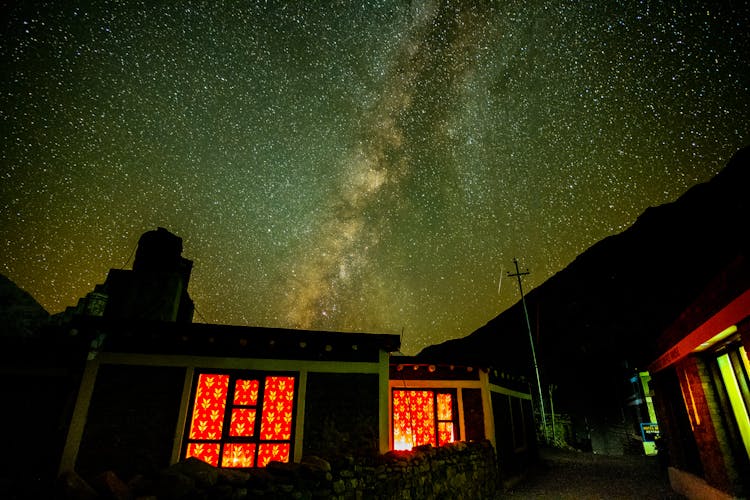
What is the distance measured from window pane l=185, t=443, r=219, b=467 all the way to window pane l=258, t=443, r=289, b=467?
0.96 m

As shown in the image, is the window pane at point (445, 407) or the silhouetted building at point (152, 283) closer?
the window pane at point (445, 407)

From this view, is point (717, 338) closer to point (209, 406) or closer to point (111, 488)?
point (111, 488)

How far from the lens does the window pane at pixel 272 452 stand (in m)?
8.56

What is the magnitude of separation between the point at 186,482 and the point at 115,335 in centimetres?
492

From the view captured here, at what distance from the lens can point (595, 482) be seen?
1260 centimetres

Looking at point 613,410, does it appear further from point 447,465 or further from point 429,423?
point 447,465

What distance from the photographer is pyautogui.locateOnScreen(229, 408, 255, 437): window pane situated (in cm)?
866

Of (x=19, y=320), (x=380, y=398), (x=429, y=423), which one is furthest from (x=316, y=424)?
(x=19, y=320)

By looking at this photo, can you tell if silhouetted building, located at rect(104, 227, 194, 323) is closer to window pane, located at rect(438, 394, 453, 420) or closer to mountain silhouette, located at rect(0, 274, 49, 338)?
window pane, located at rect(438, 394, 453, 420)

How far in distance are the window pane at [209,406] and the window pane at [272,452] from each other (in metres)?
1.05

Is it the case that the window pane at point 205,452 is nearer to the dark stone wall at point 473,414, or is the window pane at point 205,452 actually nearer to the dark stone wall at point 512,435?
the dark stone wall at point 473,414

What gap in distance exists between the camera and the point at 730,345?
23.0 ft

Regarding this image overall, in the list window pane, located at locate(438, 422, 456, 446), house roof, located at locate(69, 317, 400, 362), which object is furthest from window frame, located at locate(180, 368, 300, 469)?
window pane, located at locate(438, 422, 456, 446)

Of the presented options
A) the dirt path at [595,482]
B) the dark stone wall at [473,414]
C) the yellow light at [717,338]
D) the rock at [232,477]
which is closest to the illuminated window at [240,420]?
the rock at [232,477]
